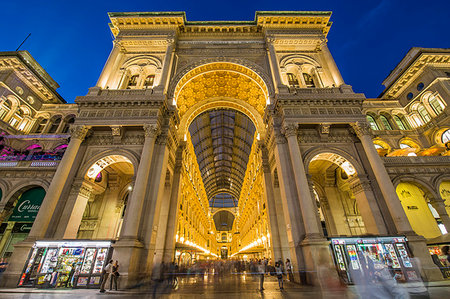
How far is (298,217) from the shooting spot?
11742 mm

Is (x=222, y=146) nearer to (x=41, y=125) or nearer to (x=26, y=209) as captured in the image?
(x=41, y=125)

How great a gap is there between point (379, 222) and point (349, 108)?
8.22 m

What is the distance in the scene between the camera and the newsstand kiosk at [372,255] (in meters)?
9.54

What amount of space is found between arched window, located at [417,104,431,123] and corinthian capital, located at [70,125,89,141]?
34356 mm

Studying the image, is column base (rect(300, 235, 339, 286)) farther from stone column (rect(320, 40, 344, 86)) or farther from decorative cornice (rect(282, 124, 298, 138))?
stone column (rect(320, 40, 344, 86))

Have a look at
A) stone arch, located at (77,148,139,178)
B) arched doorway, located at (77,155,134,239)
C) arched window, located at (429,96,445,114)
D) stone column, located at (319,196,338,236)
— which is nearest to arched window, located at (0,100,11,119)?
arched doorway, located at (77,155,134,239)

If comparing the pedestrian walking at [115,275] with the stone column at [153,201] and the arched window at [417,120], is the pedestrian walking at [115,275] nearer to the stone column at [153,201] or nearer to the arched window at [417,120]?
the stone column at [153,201]

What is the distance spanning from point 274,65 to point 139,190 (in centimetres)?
1542

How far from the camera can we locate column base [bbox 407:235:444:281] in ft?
32.0

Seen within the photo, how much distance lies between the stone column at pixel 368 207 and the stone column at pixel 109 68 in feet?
70.1

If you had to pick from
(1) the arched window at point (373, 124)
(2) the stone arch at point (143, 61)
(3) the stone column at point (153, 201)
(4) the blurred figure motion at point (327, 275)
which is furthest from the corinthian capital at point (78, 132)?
(1) the arched window at point (373, 124)

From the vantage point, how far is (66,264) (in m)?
9.46

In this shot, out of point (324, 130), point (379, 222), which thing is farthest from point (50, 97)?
point (379, 222)

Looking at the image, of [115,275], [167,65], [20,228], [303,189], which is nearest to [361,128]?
[303,189]
